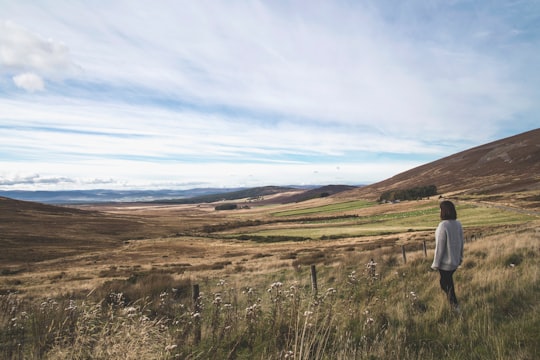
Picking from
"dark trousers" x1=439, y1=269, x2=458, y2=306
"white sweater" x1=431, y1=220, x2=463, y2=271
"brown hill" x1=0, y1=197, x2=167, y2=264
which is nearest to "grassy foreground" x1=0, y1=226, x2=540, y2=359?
"dark trousers" x1=439, y1=269, x2=458, y2=306

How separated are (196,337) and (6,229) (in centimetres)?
10260

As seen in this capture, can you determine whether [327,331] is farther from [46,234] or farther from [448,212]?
[46,234]

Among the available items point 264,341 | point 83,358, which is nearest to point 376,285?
point 264,341

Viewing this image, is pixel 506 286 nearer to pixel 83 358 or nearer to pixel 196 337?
pixel 196 337

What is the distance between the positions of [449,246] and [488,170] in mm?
161813

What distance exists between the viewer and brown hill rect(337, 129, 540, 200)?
107 metres

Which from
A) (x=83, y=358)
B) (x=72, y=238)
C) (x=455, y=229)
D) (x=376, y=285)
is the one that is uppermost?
(x=455, y=229)

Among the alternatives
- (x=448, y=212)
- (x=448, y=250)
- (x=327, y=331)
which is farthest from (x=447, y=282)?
(x=327, y=331)

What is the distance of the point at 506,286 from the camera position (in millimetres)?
6801

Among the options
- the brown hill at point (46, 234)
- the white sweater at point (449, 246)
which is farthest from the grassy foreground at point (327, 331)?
the brown hill at point (46, 234)

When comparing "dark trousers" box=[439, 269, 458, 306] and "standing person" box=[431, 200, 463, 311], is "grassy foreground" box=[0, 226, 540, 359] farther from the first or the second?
"standing person" box=[431, 200, 463, 311]

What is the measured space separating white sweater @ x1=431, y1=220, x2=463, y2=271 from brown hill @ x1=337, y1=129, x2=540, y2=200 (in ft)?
348

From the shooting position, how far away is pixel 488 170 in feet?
456

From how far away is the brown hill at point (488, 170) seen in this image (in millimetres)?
106688
